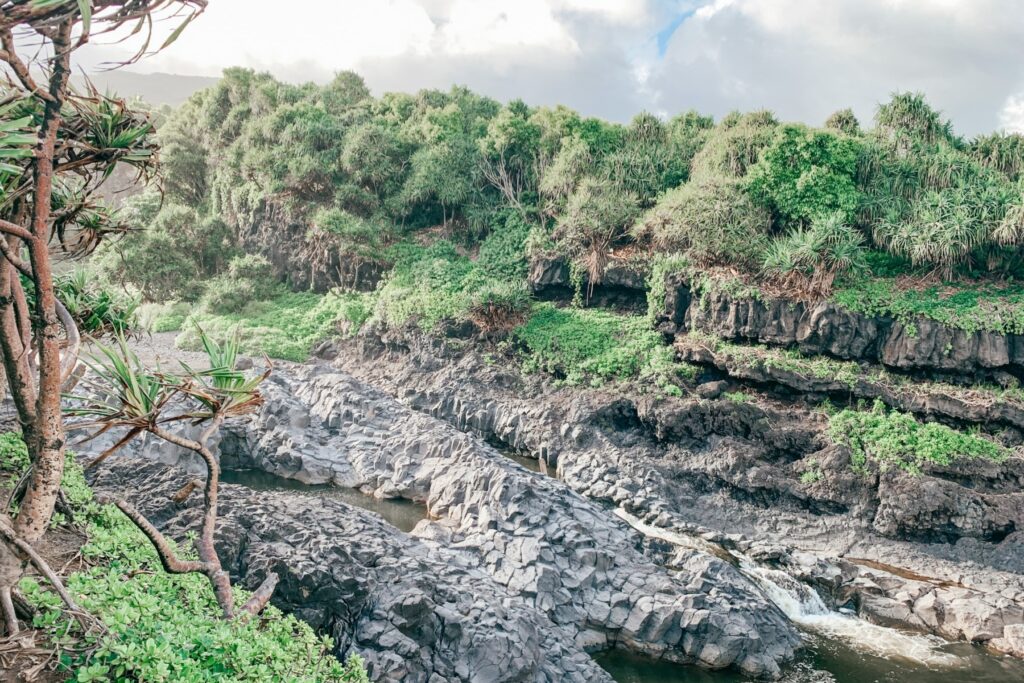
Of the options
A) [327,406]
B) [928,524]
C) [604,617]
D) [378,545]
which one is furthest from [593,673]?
[327,406]

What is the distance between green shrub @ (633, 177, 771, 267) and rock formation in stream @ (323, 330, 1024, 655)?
210 inches

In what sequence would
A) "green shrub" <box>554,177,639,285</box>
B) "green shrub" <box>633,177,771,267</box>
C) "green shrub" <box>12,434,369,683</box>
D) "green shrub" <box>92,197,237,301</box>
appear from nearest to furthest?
"green shrub" <box>12,434,369,683</box> → "green shrub" <box>633,177,771,267</box> → "green shrub" <box>554,177,639,285</box> → "green shrub" <box>92,197,237,301</box>

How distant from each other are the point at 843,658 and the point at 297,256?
25849mm

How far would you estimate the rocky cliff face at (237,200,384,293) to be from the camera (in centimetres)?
2834

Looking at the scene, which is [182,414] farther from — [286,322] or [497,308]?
[286,322]

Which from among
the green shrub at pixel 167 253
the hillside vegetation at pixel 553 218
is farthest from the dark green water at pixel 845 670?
the green shrub at pixel 167 253

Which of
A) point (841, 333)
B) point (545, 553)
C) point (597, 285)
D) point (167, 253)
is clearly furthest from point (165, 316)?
point (841, 333)

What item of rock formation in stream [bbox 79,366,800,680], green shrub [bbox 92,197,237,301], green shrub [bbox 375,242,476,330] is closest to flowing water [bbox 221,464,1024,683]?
rock formation in stream [bbox 79,366,800,680]

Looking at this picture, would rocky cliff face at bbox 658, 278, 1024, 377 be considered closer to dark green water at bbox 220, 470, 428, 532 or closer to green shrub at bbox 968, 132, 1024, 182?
green shrub at bbox 968, 132, 1024, 182

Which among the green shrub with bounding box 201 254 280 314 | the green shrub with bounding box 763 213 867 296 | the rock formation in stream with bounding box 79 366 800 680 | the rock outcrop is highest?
the green shrub with bounding box 763 213 867 296

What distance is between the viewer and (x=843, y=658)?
11.5m

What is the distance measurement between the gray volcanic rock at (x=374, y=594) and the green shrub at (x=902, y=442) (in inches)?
395

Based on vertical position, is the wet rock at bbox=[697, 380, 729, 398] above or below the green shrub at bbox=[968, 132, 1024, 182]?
below

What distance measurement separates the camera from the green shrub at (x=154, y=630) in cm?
509
